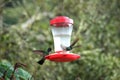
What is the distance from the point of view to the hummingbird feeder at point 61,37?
12.0ft

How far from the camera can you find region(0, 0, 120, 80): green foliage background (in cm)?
806

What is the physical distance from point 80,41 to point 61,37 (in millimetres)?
4519

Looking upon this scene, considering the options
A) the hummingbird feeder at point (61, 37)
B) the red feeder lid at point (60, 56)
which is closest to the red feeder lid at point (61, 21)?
the hummingbird feeder at point (61, 37)

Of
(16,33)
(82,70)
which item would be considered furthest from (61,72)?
(16,33)

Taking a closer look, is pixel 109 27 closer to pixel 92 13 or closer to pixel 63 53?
pixel 92 13

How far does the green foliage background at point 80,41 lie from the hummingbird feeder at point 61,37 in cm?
311

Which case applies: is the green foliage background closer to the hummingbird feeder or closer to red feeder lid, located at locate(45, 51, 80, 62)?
the hummingbird feeder

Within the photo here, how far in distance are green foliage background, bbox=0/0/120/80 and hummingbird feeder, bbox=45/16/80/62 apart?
3.11 meters

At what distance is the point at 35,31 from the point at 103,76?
1927 millimetres

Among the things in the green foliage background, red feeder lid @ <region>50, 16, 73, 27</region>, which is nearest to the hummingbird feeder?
red feeder lid @ <region>50, 16, 73, 27</region>

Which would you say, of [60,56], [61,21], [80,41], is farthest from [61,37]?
[80,41]

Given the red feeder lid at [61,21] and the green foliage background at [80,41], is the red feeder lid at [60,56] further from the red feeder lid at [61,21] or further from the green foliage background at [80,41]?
the green foliage background at [80,41]

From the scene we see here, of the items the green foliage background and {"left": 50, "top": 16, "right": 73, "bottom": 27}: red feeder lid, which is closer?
{"left": 50, "top": 16, "right": 73, "bottom": 27}: red feeder lid

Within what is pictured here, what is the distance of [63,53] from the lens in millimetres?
3697
